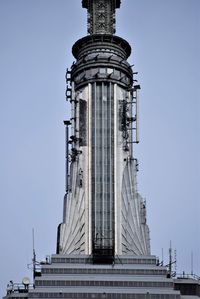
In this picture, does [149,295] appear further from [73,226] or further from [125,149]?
[125,149]

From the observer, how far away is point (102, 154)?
422 ft

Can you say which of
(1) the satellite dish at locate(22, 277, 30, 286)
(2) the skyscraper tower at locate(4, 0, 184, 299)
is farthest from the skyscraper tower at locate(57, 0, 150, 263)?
(1) the satellite dish at locate(22, 277, 30, 286)

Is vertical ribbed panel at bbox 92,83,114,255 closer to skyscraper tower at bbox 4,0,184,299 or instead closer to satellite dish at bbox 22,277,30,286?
skyscraper tower at bbox 4,0,184,299

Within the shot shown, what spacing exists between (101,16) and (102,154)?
110ft

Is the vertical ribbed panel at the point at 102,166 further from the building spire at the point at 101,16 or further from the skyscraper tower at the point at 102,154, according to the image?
the building spire at the point at 101,16

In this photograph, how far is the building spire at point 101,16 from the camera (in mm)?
139500

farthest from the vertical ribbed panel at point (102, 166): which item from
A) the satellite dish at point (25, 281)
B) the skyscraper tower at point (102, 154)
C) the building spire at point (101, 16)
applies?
the building spire at point (101, 16)

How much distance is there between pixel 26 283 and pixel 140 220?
27834mm

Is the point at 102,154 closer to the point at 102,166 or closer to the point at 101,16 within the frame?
the point at 102,166

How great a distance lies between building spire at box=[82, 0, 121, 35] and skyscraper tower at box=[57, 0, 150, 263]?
23cm

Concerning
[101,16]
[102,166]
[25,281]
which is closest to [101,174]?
[102,166]

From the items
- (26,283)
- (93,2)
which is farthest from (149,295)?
(93,2)

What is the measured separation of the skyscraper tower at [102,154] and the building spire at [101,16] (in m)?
0.23

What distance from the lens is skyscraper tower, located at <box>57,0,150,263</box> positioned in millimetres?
123500
